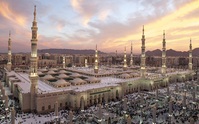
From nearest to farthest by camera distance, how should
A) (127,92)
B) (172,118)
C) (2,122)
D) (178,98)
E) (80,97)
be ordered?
1. (2,122)
2. (172,118)
3. (80,97)
4. (178,98)
5. (127,92)

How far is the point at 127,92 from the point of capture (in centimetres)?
3625

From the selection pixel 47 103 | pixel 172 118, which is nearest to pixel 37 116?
pixel 47 103

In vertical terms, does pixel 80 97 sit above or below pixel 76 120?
above

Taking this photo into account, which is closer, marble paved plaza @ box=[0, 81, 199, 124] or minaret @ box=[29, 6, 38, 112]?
marble paved plaza @ box=[0, 81, 199, 124]

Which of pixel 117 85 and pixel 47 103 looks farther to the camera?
pixel 117 85

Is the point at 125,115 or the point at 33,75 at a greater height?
the point at 33,75

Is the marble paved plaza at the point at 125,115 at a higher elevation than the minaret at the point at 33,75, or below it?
below

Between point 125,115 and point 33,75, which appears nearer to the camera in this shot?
point 125,115

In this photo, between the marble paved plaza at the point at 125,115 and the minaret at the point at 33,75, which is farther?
the minaret at the point at 33,75

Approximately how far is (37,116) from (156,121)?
14.7 meters

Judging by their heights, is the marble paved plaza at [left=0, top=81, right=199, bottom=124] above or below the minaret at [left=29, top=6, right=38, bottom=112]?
below

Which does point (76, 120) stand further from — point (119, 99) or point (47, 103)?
point (119, 99)

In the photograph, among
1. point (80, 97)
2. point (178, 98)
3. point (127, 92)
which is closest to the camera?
point (80, 97)

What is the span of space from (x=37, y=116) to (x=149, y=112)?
47.8 ft
